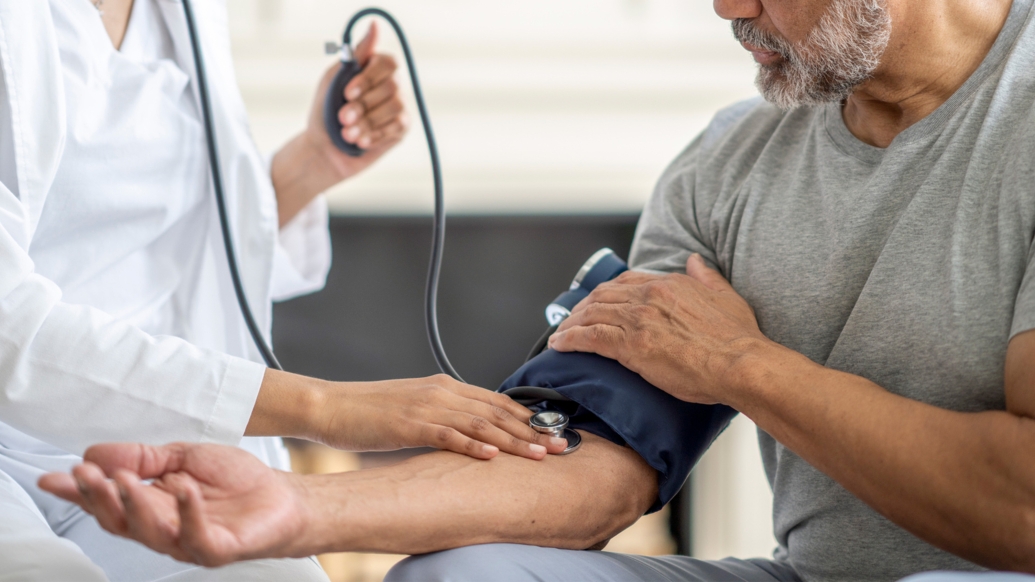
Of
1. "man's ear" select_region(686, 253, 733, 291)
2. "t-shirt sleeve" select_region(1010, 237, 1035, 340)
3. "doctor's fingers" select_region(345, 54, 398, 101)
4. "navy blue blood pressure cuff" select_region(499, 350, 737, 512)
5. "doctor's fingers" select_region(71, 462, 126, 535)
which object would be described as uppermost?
"doctor's fingers" select_region(345, 54, 398, 101)

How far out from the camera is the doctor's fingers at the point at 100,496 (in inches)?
24.9

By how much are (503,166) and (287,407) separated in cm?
171

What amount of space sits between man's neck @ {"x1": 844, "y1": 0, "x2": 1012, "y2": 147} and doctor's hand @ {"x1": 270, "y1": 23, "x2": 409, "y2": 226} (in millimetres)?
761

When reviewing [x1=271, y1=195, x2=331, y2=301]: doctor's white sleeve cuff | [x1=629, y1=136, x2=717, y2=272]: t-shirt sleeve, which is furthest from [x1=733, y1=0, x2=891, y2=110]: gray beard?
[x1=271, y1=195, x2=331, y2=301]: doctor's white sleeve cuff

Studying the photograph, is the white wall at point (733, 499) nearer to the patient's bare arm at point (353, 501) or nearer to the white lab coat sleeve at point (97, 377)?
the patient's bare arm at point (353, 501)

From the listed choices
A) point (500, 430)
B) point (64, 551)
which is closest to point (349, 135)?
point (500, 430)

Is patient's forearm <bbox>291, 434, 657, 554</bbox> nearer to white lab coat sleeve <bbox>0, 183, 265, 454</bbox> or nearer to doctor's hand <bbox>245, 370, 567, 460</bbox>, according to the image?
doctor's hand <bbox>245, 370, 567, 460</bbox>

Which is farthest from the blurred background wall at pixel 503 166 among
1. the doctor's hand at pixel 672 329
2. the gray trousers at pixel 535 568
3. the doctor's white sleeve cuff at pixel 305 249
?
the gray trousers at pixel 535 568

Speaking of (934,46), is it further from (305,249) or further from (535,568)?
(305,249)

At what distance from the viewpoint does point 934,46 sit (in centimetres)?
93

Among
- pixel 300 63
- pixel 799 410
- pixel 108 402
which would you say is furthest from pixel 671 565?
pixel 300 63

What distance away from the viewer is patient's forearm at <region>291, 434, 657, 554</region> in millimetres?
761

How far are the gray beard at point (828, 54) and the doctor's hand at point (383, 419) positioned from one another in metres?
0.50

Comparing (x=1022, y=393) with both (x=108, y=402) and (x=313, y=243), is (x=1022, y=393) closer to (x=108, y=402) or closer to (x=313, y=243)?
(x=108, y=402)
